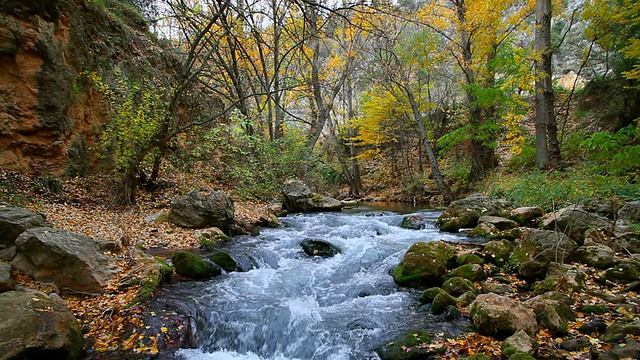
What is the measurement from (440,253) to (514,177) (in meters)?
8.02

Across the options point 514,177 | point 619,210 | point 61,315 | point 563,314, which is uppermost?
point 514,177

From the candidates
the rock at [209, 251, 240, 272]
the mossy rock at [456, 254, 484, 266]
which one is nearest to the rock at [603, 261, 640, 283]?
the mossy rock at [456, 254, 484, 266]

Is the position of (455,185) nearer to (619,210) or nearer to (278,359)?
(619,210)

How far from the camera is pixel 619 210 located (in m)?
6.89

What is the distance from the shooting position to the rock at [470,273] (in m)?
5.73

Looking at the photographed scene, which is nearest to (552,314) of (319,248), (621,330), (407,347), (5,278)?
(621,330)

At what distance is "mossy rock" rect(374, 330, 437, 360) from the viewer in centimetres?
391

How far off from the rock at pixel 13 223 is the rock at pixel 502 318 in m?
6.66

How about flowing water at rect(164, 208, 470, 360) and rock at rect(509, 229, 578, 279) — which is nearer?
Result: flowing water at rect(164, 208, 470, 360)

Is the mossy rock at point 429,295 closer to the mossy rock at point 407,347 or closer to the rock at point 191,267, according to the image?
the mossy rock at point 407,347

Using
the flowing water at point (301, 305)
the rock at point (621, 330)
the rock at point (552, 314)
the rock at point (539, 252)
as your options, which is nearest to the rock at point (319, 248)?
the flowing water at point (301, 305)

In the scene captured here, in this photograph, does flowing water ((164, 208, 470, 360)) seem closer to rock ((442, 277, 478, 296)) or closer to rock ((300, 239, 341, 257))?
rock ((300, 239, 341, 257))

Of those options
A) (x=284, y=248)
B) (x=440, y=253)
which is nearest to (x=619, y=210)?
(x=440, y=253)

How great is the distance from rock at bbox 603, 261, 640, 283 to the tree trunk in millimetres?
6927
